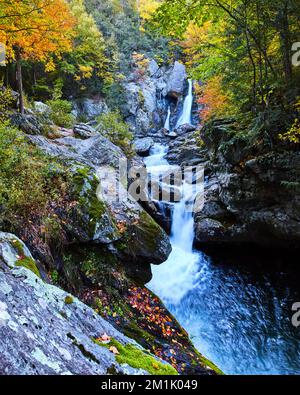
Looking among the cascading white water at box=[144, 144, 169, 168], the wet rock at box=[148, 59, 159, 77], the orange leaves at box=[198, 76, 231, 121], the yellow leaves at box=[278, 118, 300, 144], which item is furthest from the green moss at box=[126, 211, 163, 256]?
the wet rock at box=[148, 59, 159, 77]

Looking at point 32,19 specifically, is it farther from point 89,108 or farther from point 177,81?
point 177,81

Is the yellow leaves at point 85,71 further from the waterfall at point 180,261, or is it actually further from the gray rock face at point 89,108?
the waterfall at point 180,261

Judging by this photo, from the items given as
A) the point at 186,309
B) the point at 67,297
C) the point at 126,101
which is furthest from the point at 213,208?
the point at 126,101

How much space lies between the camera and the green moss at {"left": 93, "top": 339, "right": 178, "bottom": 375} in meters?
2.82

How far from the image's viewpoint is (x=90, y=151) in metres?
9.74

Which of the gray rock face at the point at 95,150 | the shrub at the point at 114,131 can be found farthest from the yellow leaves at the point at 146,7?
the gray rock face at the point at 95,150

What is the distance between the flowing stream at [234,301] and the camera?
661cm

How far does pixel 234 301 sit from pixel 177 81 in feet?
81.7

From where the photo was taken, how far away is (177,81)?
1097 inches

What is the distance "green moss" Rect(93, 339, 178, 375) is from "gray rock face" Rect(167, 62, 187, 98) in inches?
1074

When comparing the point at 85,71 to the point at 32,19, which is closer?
the point at 32,19

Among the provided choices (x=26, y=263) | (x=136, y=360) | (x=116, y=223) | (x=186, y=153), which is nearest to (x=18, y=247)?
(x=26, y=263)

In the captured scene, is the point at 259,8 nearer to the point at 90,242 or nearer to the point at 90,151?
the point at 90,151
